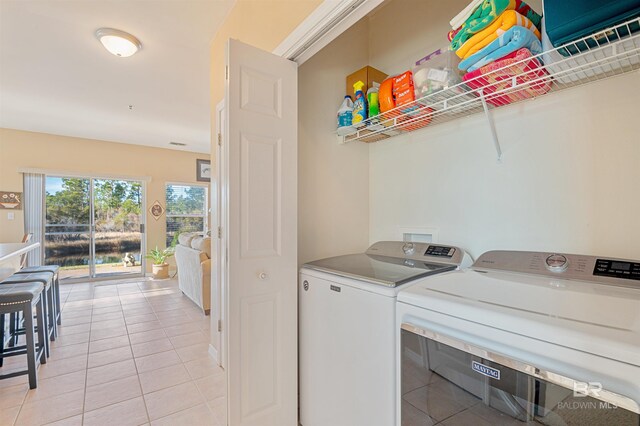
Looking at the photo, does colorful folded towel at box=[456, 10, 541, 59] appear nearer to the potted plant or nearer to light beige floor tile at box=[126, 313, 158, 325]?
light beige floor tile at box=[126, 313, 158, 325]

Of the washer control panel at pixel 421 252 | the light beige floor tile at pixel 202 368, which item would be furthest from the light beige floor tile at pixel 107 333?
the washer control panel at pixel 421 252

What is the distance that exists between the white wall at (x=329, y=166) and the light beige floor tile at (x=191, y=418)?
3.67ft

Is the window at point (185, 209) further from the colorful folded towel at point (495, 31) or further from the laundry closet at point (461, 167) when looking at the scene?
the colorful folded towel at point (495, 31)

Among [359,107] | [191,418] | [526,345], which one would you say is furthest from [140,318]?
[526,345]

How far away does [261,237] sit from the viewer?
1.48 m

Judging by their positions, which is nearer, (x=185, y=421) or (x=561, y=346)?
(x=561, y=346)

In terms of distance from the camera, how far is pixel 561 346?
69 cm

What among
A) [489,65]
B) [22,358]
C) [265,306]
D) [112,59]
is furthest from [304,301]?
[112,59]

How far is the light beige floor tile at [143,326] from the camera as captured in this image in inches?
123

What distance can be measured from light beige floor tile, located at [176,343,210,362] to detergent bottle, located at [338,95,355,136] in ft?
7.38

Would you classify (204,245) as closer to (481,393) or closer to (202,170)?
(481,393)

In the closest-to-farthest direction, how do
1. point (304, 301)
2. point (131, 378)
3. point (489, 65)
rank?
point (489, 65) → point (304, 301) → point (131, 378)

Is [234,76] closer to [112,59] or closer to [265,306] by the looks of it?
[265,306]

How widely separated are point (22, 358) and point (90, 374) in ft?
2.58
